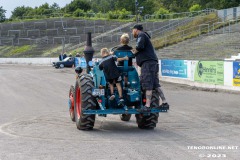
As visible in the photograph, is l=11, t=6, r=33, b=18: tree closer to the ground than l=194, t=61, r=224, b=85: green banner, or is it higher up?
higher up

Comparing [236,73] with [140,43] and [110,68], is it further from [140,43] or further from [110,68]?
[110,68]

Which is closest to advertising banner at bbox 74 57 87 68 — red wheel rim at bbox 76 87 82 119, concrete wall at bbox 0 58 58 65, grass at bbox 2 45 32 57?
concrete wall at bbox 0 58 58 65

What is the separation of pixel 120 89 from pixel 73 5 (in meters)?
110

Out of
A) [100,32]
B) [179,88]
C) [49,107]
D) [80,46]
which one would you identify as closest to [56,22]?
[100,32]

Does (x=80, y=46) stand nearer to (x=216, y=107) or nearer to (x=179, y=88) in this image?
(x=179, y=88)

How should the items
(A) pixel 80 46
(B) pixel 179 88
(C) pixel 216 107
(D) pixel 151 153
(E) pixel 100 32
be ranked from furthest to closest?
1. (E) pixel 100 32
2. (A) pixel 80 46
3. (B) pixel 179 88
4. (C) pixel 216 107
5. (D) pixel 151 153

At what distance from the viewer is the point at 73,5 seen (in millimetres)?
120625

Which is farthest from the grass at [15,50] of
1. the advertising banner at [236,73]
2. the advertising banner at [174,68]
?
the advertising banner at [236,73]

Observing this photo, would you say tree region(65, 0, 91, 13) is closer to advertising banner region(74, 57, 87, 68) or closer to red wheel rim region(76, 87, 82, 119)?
advertising banner region(74, 57, 87, 68)

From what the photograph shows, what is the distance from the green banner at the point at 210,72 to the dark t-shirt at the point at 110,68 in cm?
1370

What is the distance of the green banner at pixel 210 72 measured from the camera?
25.2m

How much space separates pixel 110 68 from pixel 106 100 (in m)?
0.75

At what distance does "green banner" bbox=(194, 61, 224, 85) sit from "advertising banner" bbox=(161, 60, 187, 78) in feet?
5.21

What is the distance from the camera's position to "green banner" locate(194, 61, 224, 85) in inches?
992
